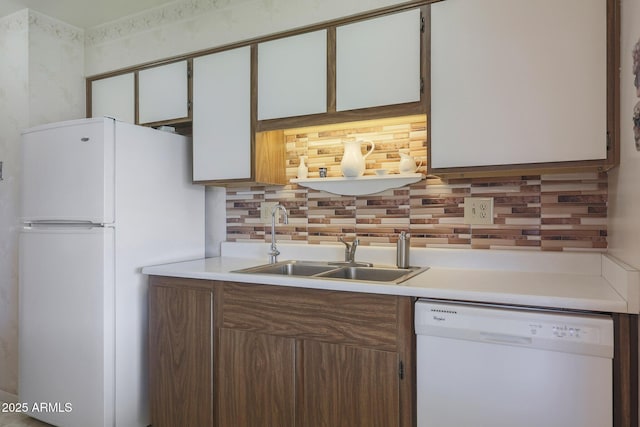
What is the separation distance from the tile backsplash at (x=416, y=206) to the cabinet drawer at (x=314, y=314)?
24.8 inches

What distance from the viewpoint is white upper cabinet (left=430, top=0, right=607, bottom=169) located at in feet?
4.88

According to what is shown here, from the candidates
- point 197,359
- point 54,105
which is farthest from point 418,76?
point 54,105

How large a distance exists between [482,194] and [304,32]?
3.80ft

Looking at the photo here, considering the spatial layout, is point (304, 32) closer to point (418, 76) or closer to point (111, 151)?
point (418, 76)

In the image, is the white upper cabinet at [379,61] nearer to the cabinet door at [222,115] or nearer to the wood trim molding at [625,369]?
the cabinet door at [222,115]

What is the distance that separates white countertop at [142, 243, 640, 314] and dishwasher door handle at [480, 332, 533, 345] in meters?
0.10

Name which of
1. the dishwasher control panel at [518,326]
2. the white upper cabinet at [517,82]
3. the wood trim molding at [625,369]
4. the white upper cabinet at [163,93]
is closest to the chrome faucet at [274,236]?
the white upper cabinet at [163,93]

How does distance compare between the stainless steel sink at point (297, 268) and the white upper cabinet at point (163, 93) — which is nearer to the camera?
the stainless steel sink at point (297, 268)

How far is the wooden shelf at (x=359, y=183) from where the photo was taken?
2000mm

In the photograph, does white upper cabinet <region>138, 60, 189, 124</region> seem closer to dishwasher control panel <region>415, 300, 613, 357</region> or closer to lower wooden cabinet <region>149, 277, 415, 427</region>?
lower wooden cabinet <region>149, 277, 415, 427</region>

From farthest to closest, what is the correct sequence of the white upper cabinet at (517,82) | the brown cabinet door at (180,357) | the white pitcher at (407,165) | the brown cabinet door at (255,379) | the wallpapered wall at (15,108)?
the wallpapered wall at (15,108) < the white pitcher at (407,165) < the brown cabinet door at (180,357) < the brown cabinet door at (255,379) < the white upper cabinet at (517,82)

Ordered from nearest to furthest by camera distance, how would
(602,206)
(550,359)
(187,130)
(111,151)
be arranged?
(550,359), (602,206), (111,151), (187,130)

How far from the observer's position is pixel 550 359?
4.14ft

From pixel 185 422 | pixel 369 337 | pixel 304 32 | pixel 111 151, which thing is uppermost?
pixel 304 32
